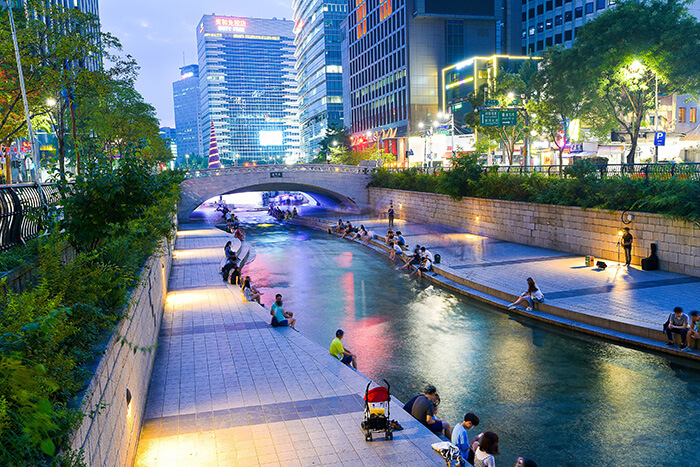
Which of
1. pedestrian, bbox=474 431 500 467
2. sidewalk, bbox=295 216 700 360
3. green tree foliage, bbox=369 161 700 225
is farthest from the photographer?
green tree foliage, bbox=369 161 700 225

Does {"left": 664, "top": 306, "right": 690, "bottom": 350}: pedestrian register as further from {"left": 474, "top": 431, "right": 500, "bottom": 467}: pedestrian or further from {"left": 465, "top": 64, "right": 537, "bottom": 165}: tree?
{"left": 465, "top": 64, "right": 537, "bottom": 165}: tree

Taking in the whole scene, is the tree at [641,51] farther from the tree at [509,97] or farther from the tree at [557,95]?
the tree at [509,97]

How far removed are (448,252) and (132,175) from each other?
22035mm

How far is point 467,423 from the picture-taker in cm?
934

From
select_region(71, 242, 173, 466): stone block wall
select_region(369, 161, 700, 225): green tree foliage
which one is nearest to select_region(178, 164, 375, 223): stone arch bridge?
select_region(369, 161, 700, 225): green tree foliage

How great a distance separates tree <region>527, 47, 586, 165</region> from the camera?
38.3 metres

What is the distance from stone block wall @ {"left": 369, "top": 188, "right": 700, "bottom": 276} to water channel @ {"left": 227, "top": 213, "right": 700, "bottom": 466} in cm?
838

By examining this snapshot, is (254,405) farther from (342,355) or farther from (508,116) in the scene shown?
(508,116)

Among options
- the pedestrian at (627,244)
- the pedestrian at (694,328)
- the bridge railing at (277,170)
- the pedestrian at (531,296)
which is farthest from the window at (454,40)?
the pedestrian at (694,328)

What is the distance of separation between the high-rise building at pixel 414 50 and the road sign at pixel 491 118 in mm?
42150

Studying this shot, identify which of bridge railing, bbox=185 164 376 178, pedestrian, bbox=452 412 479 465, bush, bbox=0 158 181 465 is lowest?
pedestrian, bbox=452 412 479 465

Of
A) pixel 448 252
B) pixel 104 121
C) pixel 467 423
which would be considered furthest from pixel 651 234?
pixel 104 121

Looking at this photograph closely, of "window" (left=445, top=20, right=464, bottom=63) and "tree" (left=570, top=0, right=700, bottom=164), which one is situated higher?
"window" (left=445, top=20, right=464, bottom=63)

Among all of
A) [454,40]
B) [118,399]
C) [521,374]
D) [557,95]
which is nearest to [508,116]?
[557,95]
